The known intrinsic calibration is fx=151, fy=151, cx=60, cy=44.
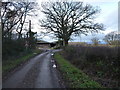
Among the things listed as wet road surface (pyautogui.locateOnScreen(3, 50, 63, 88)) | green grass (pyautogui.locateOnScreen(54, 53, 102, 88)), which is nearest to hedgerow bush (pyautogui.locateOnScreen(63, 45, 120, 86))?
green grass (pyautogui.locateOnScreen(54, 53, 102, 88))

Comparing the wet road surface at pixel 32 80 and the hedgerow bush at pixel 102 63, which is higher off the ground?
Answer: the hedgerow bush at pixel 102 63

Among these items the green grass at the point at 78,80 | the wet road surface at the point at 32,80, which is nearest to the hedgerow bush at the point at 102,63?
the green grass at the point at 78,80

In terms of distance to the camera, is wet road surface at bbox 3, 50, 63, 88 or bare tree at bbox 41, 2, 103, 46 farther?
bare tree at bbox 41, 2, 103, 46

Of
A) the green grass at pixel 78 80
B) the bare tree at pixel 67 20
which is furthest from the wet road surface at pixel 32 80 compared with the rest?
the bare tree at pixel 67 20

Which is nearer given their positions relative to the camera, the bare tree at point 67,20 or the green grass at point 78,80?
the green grass at point 78,80

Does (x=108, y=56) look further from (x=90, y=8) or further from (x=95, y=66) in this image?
(x=90, y=8)

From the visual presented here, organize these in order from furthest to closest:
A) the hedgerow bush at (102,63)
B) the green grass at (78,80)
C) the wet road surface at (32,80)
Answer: the hedgerow bush at (102,63)
the wet road surface at (32,80)
the green grass at (78,80)

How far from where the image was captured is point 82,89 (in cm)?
758

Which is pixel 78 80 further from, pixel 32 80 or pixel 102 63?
pixel 102 63

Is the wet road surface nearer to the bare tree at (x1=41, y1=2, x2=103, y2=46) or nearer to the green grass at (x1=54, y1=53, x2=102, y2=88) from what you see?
the green grass at (x1=54, y1=53, x2=102, y2=88)

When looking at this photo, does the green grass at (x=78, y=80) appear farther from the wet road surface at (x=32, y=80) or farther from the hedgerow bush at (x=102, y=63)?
the hedgerow bush at (x=102, y=63)

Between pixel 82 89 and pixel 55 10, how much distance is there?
31.5 metres

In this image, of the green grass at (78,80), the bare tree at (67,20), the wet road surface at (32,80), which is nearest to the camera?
the green grass at (78,80)

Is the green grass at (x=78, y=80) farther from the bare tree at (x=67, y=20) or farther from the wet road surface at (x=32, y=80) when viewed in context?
the bare tree at (x=67, y=20)
